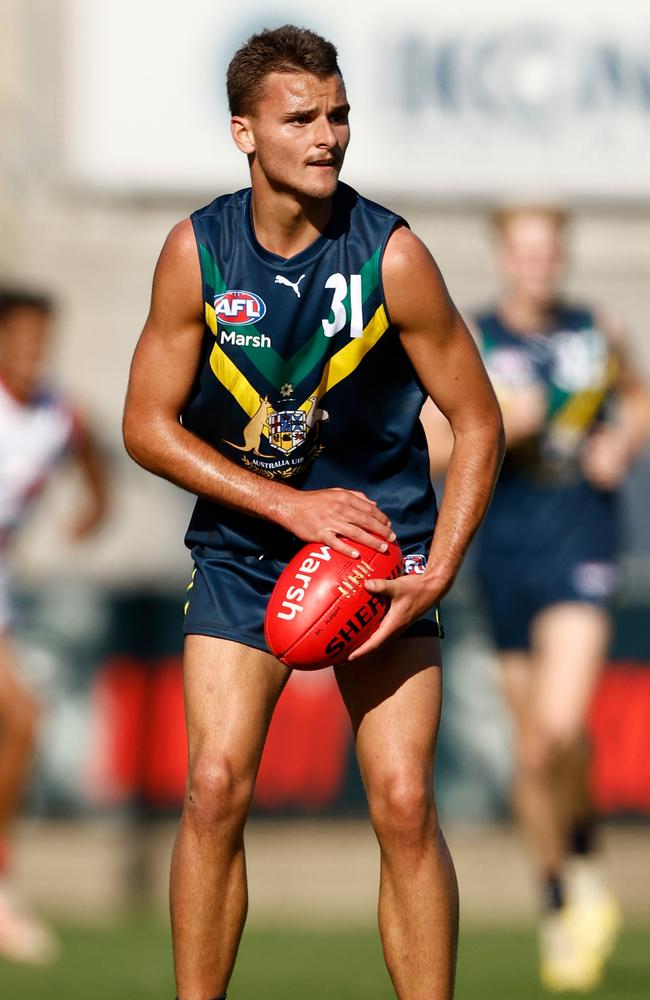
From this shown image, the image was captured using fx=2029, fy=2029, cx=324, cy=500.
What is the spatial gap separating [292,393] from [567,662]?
365cm

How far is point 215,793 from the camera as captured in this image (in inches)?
198

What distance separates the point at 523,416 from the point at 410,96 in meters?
7.60

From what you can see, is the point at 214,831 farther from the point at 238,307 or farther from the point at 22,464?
the point at 22,464

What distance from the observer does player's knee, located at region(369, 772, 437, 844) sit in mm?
5035

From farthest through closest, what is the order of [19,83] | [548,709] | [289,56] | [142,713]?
1. [19,83]
2. [142,713]
3. [548,709]
4. [289,56]

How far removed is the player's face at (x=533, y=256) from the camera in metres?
8.80

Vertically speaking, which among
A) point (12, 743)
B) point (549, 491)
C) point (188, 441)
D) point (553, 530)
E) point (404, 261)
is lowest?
point (12, 743)

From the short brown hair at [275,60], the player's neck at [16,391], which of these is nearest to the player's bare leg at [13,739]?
the player's neck at [16,391]

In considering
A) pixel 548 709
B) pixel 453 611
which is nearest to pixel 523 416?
pixel 548 709

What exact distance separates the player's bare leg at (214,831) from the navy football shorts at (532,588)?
372 cm

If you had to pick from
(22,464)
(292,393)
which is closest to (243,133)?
(292,393)

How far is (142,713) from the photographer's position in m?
10.9

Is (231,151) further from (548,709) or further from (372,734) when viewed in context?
(372,734)

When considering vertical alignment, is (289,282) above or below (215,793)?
above
